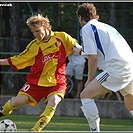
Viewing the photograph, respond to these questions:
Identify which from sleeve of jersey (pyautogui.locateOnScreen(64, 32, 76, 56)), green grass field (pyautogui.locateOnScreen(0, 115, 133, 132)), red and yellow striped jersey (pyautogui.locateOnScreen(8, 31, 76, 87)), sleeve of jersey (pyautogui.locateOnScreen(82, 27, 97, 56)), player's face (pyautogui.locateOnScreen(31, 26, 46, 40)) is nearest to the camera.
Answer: sleeve of jersey (pyautogui.locateOnScreen(82, 27, 97, 56))

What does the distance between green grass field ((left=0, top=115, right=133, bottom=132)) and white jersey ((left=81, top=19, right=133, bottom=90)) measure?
2328 millimetres

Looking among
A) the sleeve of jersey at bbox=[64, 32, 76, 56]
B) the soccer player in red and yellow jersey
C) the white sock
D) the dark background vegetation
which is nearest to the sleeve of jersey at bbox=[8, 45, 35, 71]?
the soccer player in red and yellow jersey

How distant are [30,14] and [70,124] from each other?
383 centimetres

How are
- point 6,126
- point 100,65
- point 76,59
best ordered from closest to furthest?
1. point 100,65
2. point 6,126
3. point 76,59

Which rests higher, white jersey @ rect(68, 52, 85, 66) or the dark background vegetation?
the dark background vegetation

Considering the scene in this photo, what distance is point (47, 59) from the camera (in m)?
10.3

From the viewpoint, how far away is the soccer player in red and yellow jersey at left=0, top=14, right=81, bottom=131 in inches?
400

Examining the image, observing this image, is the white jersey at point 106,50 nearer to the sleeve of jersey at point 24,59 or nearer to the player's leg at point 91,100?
the player's leg at point 91,100

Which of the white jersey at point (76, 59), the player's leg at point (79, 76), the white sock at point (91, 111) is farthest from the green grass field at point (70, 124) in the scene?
the white sock at point (91, 111)

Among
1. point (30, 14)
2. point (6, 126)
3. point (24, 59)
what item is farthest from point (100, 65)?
point (30, 14)

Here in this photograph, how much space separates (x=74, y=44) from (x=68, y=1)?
5476 mm

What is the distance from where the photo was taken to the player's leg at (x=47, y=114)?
31.9ft

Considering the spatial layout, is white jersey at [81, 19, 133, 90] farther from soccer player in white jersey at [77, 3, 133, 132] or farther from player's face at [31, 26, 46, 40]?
player's face at [31, 26, 46, 40]

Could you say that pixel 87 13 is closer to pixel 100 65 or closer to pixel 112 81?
pixel 100 65
